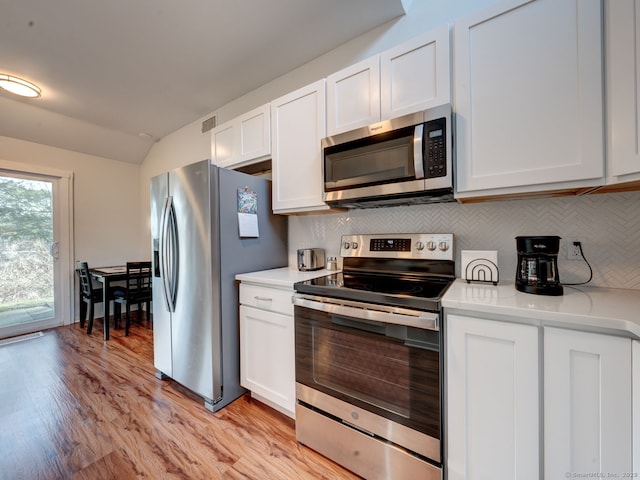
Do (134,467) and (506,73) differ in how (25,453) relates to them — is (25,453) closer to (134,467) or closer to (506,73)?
(134,467)

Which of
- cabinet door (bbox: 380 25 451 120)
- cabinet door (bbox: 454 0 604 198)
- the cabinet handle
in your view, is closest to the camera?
cabinet door (bbox: 454 0 604 198)

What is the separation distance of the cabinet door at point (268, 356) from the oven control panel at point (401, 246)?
69 centimetres

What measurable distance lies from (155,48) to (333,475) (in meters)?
3.21

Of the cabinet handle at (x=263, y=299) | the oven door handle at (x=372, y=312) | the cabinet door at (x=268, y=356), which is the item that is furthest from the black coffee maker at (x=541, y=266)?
the cabinet handle at (x=263, y=299)

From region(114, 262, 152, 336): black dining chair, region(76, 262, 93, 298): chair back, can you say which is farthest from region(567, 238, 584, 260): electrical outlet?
region(76, 262, 93, 298): chair back

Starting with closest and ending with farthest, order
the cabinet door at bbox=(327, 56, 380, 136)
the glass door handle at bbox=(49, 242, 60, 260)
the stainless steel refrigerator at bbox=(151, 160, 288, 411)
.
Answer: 1. the cabinet door at bbox=(327, 56, 380, 136)
2. the stainless steel refrigerator at bbox=(151, 160, 288, 411)
3. the glass door handle at bbox=(49, 242, 60, 260)

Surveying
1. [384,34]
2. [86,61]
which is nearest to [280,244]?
[384,34]

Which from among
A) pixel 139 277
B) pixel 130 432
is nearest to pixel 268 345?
pixel 130 432

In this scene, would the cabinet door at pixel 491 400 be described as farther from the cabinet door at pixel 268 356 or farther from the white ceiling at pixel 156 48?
the white ceiling at pixel 156 48

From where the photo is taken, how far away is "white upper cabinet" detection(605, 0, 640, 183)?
94 cm

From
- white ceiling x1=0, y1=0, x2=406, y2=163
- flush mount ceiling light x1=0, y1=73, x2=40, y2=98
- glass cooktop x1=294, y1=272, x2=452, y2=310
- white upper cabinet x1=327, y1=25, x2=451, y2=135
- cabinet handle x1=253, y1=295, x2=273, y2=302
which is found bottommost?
cabinet handle x1=253, y1=295, x2=273, y2=302

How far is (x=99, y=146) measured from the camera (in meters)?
3.90

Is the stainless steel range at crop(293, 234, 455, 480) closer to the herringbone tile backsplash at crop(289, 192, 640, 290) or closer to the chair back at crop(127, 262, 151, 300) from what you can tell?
the herringbone tile backsplash at crop(289, 192, 640, 290)

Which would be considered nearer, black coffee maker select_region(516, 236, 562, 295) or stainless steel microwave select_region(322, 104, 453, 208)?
black coffee maker select_region(516, 236, 562, 295)
